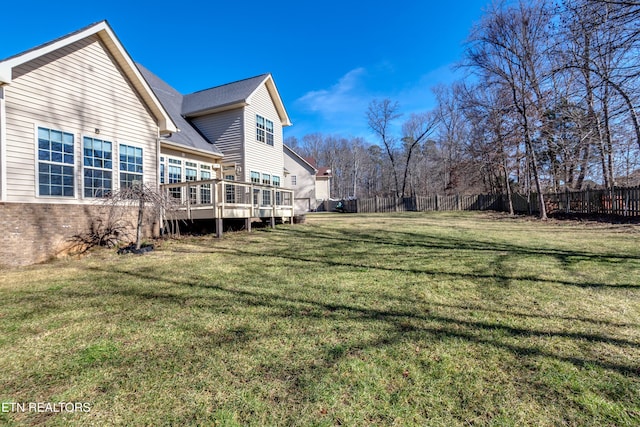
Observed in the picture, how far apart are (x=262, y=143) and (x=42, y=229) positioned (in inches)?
386

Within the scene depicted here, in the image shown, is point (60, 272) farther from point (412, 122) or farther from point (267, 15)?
point (412, 122)

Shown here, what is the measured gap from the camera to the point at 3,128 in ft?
21.1

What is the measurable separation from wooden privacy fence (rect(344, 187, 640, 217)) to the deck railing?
1501 centimetres

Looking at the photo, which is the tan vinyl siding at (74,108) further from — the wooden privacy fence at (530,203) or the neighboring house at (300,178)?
the neighboring house at (300,178)

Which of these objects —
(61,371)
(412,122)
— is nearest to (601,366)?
(61,371)

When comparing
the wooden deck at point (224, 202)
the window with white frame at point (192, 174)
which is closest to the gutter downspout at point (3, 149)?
the wooden deck at point (224, 202)

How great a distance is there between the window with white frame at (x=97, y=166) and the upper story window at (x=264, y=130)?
735 cm

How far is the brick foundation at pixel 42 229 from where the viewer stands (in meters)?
6.43

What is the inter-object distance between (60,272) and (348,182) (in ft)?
176

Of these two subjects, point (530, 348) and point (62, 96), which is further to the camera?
point (62, 96)

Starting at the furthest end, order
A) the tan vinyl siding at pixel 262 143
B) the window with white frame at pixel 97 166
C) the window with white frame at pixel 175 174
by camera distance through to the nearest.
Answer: the tan vinyl siding at pixel 262 143 → the window with white frame at pixel 175 174 → the window with white frame at pixel 97 166

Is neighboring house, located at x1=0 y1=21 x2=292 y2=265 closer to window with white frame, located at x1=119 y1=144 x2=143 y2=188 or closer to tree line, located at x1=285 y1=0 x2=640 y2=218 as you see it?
window with white frame, located at x1=119 y1=144 x2=143 y2=188

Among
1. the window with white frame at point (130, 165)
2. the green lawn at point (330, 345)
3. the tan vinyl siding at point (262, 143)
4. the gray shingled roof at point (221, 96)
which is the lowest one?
the green lawn at point (330, 345)

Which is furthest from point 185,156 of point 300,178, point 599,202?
point 300,178
